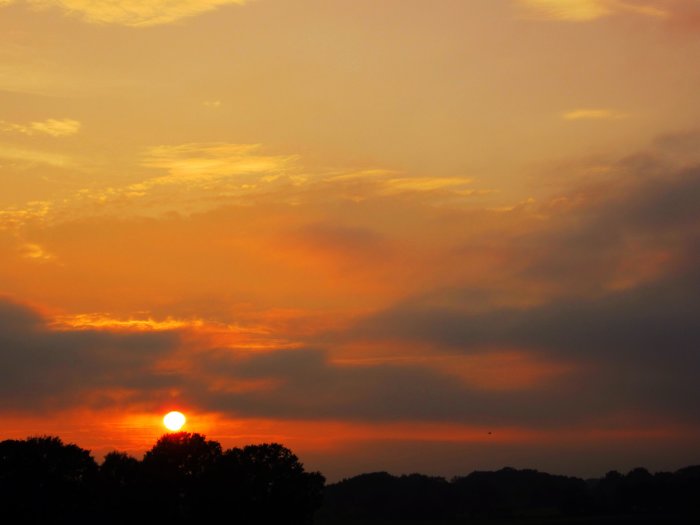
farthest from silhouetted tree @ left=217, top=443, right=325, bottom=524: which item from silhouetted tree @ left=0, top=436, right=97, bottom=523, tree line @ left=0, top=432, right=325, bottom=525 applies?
silhouetted tree @ left=0, top=436, right=97, bottom=523

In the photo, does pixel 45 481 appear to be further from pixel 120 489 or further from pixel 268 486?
pixel 268 486

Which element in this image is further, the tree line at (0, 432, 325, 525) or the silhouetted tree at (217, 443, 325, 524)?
the silhouetted tree at (217, 443, 325, 524)

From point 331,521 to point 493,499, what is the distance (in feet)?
126

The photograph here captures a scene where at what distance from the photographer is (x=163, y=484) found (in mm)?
116750

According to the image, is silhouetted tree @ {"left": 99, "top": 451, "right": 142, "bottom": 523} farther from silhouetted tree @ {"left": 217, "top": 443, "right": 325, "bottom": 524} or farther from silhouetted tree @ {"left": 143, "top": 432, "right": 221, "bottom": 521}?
silhouetted tree @ {"left": 217, "top": 443, "right": 325, "bottom": 524}

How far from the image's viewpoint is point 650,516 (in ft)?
451

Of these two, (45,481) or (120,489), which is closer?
(45,481)

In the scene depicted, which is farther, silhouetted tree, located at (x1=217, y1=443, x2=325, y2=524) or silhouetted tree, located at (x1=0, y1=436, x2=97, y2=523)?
silhouetted tree, located at (x1=217, y1=443, x2=325, y2=524)

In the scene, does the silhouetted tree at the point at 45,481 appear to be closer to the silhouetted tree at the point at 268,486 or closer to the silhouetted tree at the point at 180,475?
the silhouetted tree at the point at 180,475

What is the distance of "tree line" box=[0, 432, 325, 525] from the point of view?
10612 cm

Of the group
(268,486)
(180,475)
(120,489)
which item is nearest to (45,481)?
(120,489)

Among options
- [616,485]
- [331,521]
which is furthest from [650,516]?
[331,521]

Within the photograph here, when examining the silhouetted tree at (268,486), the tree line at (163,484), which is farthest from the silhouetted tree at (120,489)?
the silhouetted tree at (268,486)

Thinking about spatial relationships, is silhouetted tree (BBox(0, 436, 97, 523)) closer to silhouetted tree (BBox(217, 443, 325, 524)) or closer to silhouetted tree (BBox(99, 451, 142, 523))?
silhouetted tree (BBox(99, 451, 142, 523))
